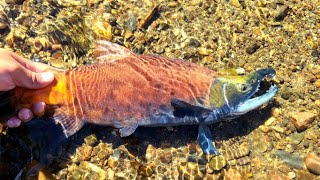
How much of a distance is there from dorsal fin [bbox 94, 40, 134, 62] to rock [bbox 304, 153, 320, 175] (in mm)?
2993

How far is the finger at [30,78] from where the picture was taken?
459 cm

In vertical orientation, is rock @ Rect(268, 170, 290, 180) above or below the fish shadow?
below

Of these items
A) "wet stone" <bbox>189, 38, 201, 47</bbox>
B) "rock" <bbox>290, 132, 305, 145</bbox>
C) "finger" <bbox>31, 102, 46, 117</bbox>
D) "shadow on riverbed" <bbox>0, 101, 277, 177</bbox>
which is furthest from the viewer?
"wet stone" <bbox>189, 38, 201, 47</bbox>

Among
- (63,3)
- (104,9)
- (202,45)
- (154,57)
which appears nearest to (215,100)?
(154,57)

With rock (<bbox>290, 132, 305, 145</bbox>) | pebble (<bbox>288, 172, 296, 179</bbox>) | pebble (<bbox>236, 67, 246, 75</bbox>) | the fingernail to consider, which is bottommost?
pebble (<bbox>288, 172, 296, 179</bbox>)

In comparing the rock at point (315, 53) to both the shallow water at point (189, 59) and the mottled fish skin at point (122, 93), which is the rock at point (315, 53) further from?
the mottled fish skin at point (122, 93)

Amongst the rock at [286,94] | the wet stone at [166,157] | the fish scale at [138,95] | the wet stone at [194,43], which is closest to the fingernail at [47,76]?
the fish scale at [138,95]

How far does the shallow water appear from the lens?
548 centimetres

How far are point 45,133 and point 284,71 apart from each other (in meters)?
3.90

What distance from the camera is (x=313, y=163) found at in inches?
219

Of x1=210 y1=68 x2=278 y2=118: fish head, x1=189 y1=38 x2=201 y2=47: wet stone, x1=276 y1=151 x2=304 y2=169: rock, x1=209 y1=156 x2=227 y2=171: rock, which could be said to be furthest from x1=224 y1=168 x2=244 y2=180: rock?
x1=189 y1=38 x2=201 y2=47: wet stone

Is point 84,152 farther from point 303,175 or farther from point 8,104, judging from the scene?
→ point 303,175

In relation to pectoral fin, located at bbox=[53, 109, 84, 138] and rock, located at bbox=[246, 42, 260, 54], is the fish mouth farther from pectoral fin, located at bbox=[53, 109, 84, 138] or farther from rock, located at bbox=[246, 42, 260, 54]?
pectoral fin, located at bbox=[53, 109, 84, 138]

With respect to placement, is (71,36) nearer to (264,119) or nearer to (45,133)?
(45,133)
